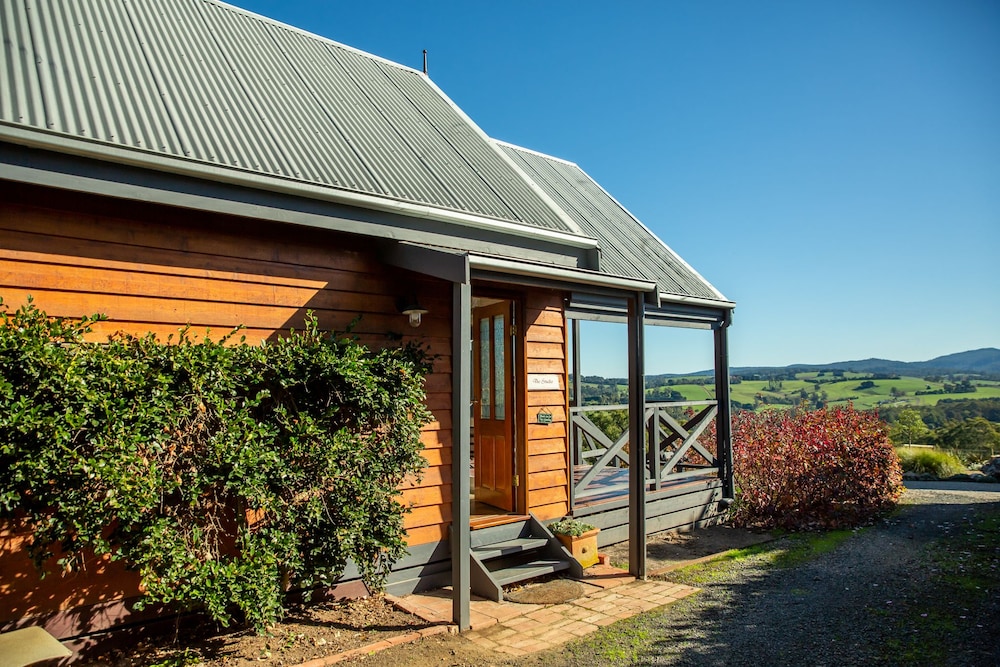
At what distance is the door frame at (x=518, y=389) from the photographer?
684cm

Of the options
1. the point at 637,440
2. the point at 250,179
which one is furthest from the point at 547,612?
the point at 250,179

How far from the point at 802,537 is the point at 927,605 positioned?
9.68 ft

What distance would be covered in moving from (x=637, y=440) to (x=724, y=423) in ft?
12.2

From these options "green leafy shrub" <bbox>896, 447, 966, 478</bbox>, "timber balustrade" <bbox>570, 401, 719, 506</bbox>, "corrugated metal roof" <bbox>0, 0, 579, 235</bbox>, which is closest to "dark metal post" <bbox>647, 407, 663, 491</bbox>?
"timber balustrade" <bbox>570, 401, 719, 506</bbox>

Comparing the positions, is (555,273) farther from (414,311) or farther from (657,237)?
(657,237)

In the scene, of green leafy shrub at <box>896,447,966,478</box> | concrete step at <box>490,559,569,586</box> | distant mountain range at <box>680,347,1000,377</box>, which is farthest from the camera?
distant mountain range at <box>680,347,1000,377</box>

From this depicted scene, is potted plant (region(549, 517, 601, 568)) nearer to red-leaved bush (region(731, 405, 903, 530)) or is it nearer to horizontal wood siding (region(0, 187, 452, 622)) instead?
horizontal wood siding (region(0, 187, 452, 622))

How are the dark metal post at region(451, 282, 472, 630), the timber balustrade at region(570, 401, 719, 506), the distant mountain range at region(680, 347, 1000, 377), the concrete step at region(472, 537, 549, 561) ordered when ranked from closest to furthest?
the dark metal post at region(451, 282, 472, 630) < the concrete step at region(472, 537, 549, 561) < the timber balustrade at region(570, 401, 719, 506) < the distant mountain range at region(680, 347, 1000, 377)

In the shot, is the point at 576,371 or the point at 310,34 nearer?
the point at 310,34

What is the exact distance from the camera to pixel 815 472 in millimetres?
9234

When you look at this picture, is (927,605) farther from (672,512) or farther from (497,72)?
(497,72)

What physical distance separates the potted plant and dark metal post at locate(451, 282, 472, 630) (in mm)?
1830

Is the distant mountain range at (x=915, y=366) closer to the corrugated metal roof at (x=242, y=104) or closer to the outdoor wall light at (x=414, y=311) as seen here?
the corrugated metal roof at (x=242, y=104)

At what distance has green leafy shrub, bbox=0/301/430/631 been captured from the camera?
353cm
